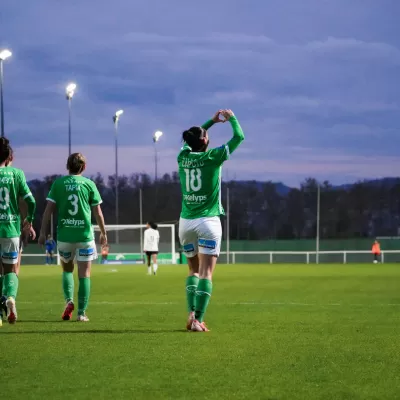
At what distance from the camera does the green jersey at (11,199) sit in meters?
9.66

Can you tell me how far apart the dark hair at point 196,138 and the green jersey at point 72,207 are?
170 cm

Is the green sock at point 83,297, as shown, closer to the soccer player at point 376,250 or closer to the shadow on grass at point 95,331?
the shadow on grass at point 95,331

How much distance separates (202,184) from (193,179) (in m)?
0.12

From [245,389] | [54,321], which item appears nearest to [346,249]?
[54,321]

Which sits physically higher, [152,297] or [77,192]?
[77,192]

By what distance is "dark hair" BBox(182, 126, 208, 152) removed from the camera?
9.23 meters

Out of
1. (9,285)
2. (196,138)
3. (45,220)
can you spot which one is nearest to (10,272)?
(9,285)

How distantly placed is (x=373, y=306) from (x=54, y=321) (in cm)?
515

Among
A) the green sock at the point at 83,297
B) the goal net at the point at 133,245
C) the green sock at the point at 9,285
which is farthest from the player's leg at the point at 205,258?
the goal net at the point at 133,245

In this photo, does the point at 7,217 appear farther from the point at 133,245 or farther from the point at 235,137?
the point at 133,245

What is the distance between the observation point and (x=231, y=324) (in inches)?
383

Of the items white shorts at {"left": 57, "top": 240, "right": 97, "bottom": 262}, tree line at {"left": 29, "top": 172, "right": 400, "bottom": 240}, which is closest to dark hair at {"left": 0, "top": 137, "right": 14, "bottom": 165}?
white shorts at {"left": 57, "top": 240, "right": 97, "bottom": 262}

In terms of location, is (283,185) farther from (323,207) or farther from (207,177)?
(207,177)

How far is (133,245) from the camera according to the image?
53281 millimetres
